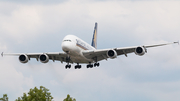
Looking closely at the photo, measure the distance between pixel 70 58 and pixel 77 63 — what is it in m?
7.06

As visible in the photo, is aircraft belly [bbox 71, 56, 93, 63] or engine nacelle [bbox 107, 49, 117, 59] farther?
aircraft belly [bbox 71, 56, 93, 63]

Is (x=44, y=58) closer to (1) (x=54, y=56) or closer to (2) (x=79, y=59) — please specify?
(1) (x=54, y=56)

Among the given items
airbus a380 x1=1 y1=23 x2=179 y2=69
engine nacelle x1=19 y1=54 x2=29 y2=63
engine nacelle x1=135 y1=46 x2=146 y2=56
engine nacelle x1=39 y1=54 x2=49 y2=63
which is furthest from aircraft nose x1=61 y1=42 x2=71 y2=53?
engine nacelle x1=135 y1=46 x2=146 y2=56

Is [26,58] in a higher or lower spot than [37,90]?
higher

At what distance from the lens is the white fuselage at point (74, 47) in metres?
71.6

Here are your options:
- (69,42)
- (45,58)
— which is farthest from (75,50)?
(45,58)

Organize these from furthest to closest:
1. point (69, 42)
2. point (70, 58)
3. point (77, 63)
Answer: point (77, 63), point (70, 58), point (69, 42)

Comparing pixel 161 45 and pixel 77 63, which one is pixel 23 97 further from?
pixel 161 45

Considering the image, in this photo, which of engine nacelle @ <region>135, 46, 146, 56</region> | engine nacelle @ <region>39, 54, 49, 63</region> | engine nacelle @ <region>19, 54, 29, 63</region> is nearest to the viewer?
engine nacelle @ <region>135, 46, 146, 56</region>

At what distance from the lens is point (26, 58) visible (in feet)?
259

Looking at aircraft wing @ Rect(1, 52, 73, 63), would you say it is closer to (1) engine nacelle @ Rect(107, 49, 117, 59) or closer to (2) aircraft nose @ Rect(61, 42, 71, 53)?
(2) aircraft nose @ Rect(61, 42, 71, 53)

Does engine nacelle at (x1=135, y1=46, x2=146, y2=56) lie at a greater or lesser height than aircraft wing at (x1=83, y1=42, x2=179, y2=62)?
lesser

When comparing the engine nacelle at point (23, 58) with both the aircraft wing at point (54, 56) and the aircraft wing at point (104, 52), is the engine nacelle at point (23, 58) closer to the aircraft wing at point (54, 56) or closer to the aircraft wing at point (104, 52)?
the aircraft wing at point (54, 56)

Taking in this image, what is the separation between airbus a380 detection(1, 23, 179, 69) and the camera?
72312mm
